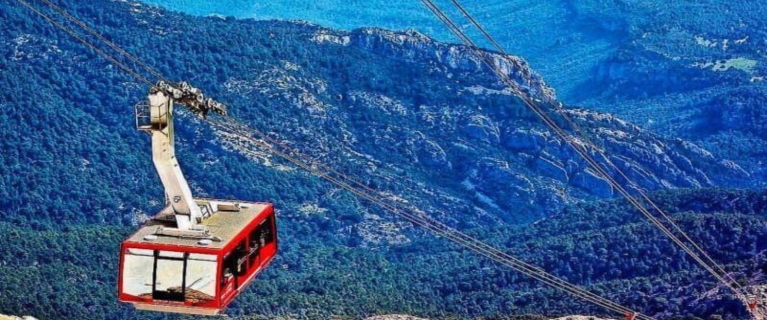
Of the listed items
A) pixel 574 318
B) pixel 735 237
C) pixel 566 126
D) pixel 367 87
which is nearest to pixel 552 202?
pixel 566 126

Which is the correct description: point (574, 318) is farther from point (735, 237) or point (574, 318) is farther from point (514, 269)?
point (514, 269)

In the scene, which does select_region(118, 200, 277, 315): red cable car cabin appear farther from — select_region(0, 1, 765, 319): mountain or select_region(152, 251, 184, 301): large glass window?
select_region(0, 1, 765, 319): mountain

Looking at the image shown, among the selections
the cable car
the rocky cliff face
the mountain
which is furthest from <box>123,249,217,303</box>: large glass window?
the rocky cliff face

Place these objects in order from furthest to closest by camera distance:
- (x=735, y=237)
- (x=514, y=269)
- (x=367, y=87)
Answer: (x=367, y=87)
(x=514, y=269)
(x=735, y=237)

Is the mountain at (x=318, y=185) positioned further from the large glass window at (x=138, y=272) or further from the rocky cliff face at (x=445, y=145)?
the large glass window at (x=138, y=272)

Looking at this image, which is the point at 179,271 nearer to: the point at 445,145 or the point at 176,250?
the point at 176,250

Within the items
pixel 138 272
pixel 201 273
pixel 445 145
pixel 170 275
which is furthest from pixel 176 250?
pixel 445 145
